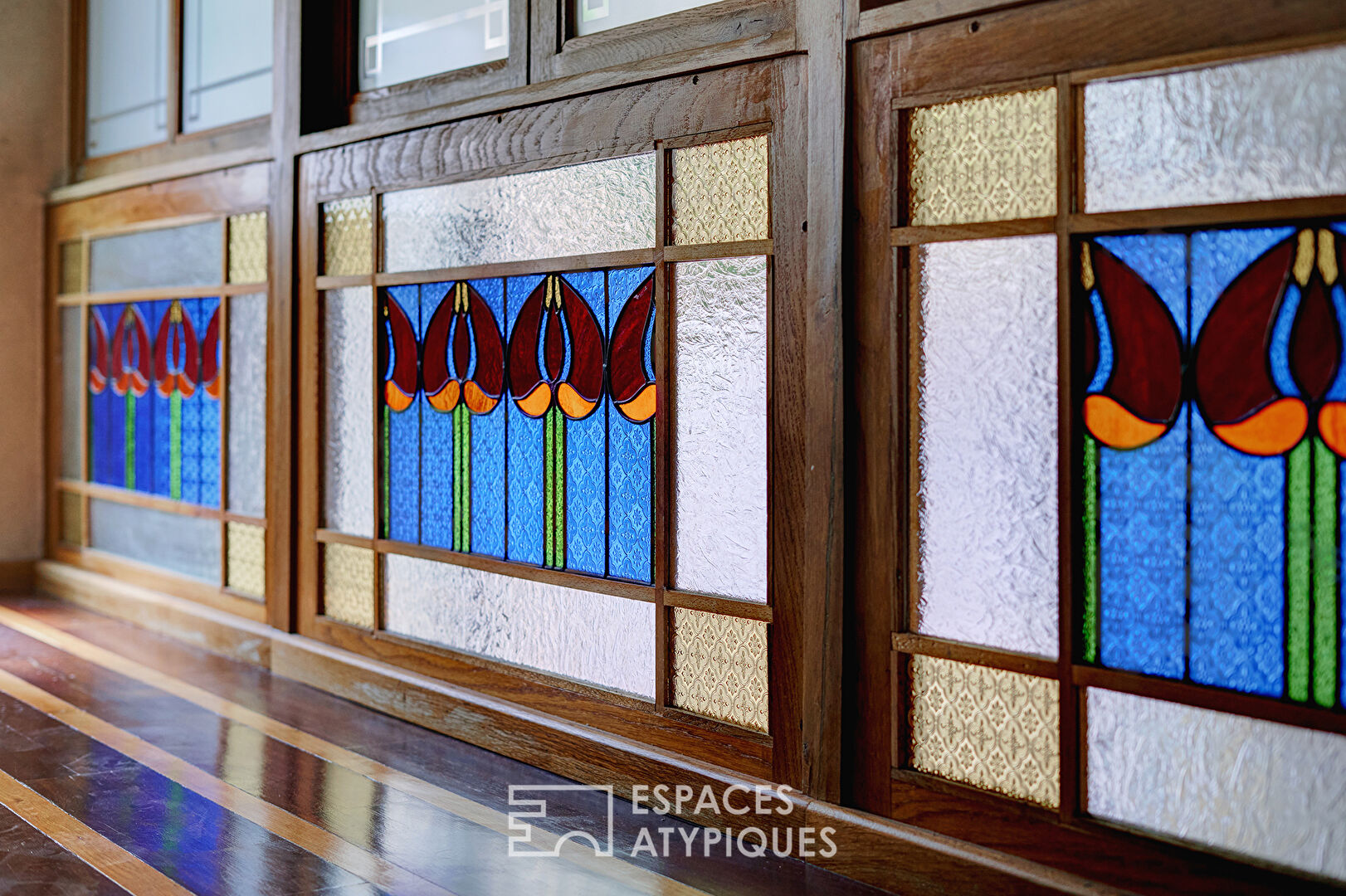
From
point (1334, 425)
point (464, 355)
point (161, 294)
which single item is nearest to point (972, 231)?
point (1334, 425)

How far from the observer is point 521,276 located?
2.73 metres

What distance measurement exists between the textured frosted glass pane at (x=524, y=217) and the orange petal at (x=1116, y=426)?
963 mm

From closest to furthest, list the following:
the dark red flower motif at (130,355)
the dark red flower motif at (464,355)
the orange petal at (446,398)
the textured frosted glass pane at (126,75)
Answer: the dark red flower motif at (464,355) < the orange petal at (446,398) < the dark red flower motif at (130,355) < the textured frosted glass pane at (126,75)

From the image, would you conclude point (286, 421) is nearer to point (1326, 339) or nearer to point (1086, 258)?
point (1086, 258)

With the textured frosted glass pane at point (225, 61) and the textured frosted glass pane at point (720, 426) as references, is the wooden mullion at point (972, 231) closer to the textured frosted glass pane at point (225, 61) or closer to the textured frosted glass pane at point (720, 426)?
the textured frosted glass pane at point (720, 426)

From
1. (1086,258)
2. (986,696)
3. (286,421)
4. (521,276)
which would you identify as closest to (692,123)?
(521,276)

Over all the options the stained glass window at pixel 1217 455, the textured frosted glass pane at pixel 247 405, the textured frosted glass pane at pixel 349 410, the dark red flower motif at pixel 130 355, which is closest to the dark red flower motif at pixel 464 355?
the textured frosted glass pane at pixel 349 410

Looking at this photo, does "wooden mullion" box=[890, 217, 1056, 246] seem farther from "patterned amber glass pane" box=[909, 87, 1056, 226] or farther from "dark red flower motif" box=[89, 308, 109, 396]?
"dark red flower motif" box=[89, 308, 109, 396]

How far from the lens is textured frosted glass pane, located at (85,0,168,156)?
437 centimetres

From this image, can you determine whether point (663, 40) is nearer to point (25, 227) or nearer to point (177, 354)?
point (177, 354)

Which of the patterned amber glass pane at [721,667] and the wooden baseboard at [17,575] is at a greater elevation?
the patterned amber glass pane at [721,667]

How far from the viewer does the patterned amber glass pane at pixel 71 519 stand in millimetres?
4598

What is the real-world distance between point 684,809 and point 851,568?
579mm
